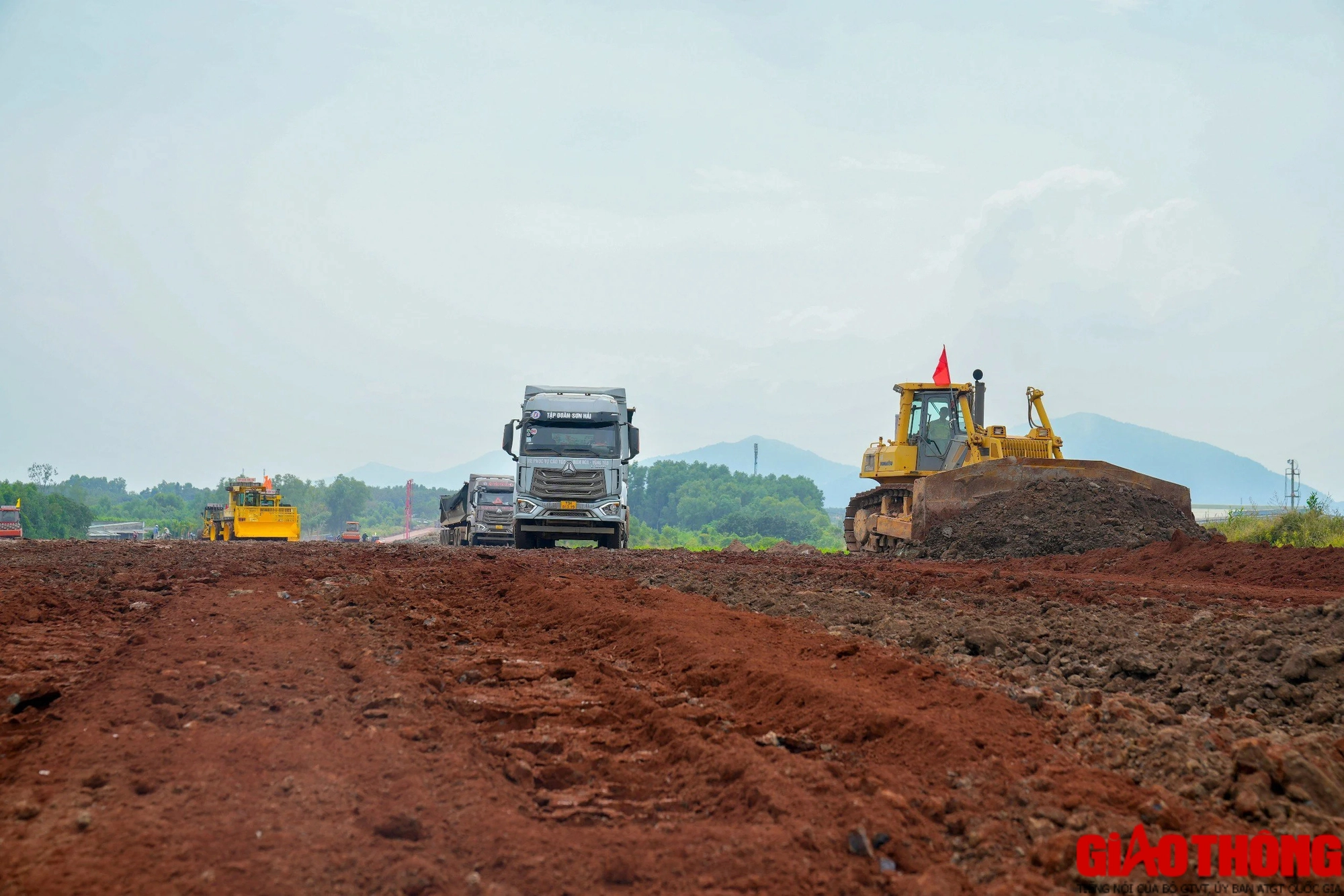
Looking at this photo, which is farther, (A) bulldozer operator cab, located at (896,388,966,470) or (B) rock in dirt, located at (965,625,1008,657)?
(A) bulldozer operator cab, located at (896,388,966,470)

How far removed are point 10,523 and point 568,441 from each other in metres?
34.1

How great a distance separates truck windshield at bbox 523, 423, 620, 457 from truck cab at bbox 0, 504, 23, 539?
29067 mm

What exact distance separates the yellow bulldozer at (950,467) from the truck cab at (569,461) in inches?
235

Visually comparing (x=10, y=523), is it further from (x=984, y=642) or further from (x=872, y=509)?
(x=984, y=642)

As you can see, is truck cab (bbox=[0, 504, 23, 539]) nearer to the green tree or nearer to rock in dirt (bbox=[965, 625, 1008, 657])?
rock in dirt (bbox=[965, 625, 1008, 657])

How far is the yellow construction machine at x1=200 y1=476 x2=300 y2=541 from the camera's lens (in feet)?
112

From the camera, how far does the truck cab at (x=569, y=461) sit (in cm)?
1975

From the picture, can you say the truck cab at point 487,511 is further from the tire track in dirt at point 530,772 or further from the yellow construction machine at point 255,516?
the tire track in dirt at point 530,772

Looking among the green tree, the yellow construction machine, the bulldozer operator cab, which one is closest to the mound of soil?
the bulldozer operator cab

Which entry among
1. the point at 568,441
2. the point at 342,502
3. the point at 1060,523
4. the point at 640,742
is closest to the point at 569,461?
the point at 568,441

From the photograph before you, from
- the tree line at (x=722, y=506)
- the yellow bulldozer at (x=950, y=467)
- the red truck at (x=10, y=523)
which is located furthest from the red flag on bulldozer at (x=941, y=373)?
the tree line at (x=722, y=506)

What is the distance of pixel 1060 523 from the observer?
15891mm

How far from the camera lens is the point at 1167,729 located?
4102mm

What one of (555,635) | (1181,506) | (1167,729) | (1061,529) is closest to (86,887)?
(1167,729)
